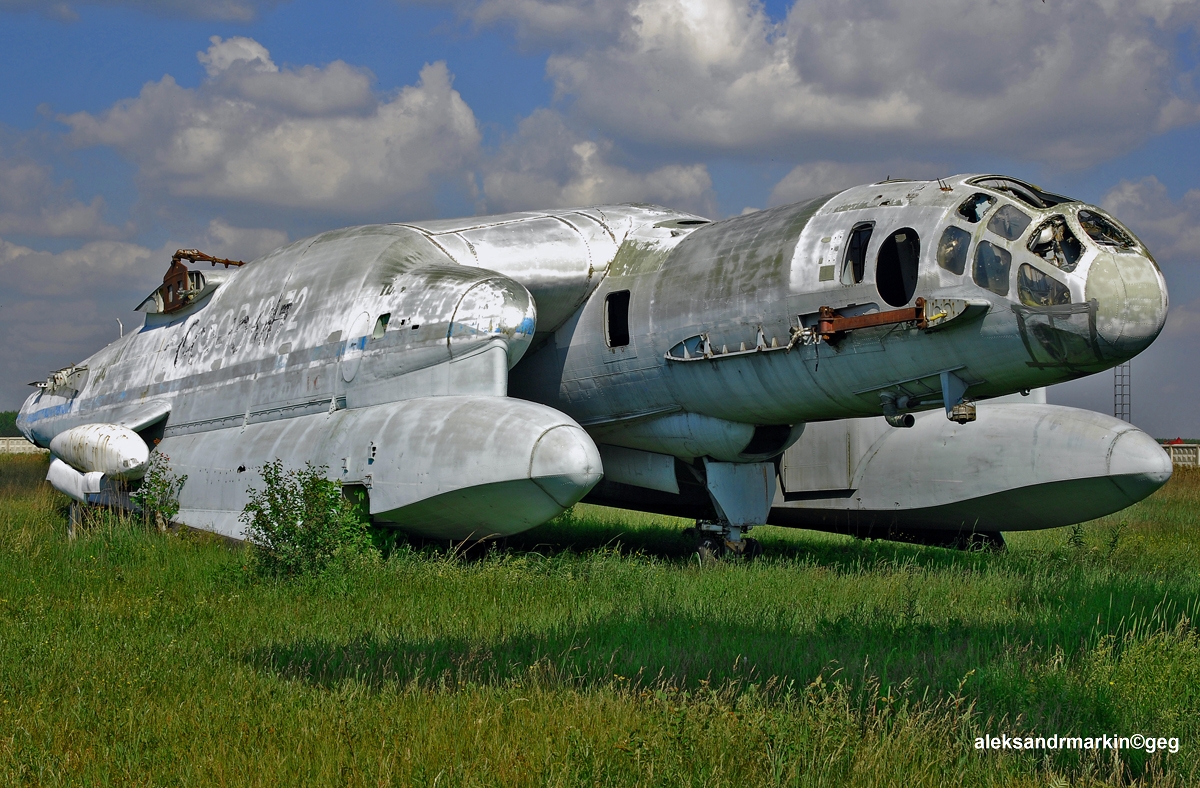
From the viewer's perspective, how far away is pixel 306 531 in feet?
33.7

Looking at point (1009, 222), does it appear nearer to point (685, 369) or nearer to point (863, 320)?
point (863, 320)

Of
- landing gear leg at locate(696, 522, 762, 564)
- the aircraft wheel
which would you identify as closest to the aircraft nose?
landing gear leg at locate(696, 522, 762, 564)

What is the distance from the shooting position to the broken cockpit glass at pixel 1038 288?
910cm

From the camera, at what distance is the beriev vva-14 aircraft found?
31.6 ft

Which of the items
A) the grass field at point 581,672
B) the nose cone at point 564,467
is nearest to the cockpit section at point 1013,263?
the grass field at point 581,672

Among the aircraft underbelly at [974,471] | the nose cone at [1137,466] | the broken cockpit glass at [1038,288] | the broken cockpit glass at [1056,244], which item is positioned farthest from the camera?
the aircraft underbelly at [974,471]

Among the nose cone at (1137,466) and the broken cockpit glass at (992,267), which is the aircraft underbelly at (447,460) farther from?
the nose cone at (1137,466)

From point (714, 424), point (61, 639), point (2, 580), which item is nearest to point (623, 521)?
point (714, 424)

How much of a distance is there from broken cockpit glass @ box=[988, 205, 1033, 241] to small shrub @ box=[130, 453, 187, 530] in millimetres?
10197

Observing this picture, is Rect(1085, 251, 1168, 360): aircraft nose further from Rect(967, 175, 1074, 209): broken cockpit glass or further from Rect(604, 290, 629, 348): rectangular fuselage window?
Rect(604, 290, 629, 348): rectangular fuselage window

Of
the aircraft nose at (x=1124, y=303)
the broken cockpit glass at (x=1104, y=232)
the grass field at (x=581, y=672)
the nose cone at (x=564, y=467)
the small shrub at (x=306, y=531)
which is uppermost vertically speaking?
the broken cockpit glass at (x=1104, y=232)

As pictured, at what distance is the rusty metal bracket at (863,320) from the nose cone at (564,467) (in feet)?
8.33

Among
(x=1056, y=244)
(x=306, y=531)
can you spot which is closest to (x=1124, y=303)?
(x=1056, y=244)

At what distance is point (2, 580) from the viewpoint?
9828 mm
